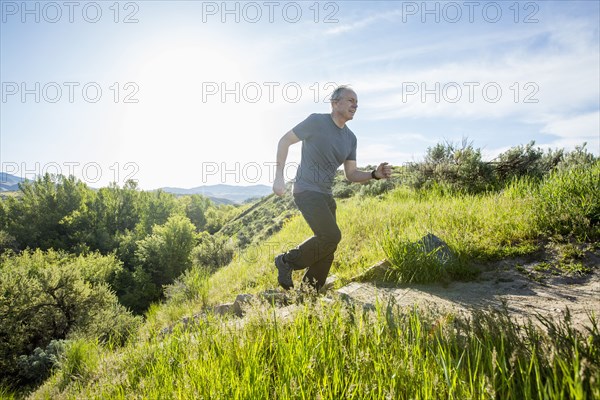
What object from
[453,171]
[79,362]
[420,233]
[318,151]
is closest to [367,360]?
[318,151]

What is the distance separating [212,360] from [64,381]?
3.73m

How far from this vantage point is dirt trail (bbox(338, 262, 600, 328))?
10.7 feet

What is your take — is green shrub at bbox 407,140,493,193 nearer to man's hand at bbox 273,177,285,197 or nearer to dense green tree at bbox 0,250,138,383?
man's hand at bbox 273,177,285,197

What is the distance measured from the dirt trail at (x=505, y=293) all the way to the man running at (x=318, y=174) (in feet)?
2.33

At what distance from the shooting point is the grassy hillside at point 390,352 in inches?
67.2

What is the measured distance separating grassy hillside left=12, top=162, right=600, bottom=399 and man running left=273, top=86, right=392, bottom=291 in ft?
3.40

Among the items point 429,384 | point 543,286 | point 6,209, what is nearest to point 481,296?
point 543,286

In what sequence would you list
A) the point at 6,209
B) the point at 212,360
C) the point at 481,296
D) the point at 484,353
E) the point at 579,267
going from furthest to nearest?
the point at 6,209, the point at 579,267, the point at 481,296, the point at 212,360, the point at 484,353

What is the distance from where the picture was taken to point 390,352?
217 centimetres

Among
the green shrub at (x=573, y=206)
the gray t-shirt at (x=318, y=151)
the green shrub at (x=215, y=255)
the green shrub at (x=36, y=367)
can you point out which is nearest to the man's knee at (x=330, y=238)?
the gray t-shirt at (x=318, y=151)

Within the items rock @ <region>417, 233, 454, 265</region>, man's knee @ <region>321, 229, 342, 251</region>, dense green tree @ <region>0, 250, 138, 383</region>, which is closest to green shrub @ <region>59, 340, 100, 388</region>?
man's knee @ <region>321, 229, 342, 251</region>

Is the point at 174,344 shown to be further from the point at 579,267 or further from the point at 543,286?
the point at 579,267

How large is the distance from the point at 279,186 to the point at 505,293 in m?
3.04

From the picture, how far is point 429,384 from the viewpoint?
178cm
